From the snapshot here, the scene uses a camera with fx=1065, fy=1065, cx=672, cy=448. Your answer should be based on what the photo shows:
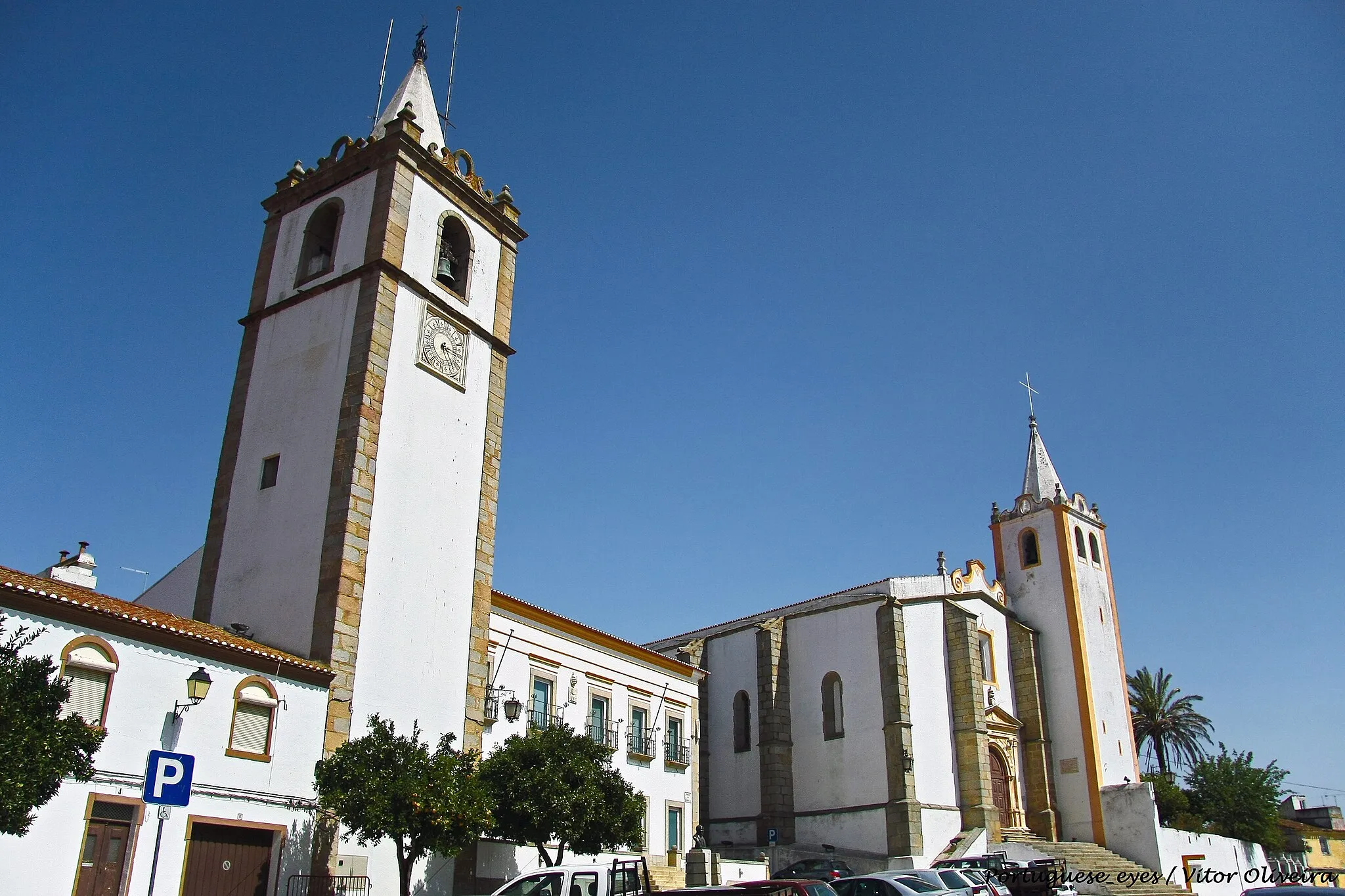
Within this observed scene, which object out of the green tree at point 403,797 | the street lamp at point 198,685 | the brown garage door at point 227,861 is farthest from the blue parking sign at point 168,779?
the brown garage door at point 227,861

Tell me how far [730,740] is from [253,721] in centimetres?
2361

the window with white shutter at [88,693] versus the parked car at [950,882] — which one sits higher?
the window with white shutter at [88,693]

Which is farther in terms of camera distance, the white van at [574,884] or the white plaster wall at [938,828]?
the white plaster wall at [938,828]

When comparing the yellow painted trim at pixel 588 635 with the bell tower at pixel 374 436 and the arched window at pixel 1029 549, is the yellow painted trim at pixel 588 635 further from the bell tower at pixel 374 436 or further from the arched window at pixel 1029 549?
the arched window at pixel 1029 549

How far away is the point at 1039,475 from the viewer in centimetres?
4669

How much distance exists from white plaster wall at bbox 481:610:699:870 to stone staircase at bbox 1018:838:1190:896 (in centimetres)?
1271

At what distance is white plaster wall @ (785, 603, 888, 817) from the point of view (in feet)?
117

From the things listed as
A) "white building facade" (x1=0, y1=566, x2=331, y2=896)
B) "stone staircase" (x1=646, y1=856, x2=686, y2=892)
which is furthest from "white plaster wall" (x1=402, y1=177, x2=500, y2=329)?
"stone staircase" (x1=646, y1=856, x2=686, y2=892)

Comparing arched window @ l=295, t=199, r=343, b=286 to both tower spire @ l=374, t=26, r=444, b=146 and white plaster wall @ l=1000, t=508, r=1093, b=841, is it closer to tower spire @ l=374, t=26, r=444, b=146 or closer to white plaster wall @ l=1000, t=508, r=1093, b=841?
tower spire @ l=374, t=26, r=444, b=146

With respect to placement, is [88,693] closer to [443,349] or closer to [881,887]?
[443,349]

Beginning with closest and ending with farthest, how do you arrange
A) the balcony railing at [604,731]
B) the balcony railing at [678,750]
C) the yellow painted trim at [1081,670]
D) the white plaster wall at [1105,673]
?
the balcony railing at [604,731] → the balcony railing at [678,750] → the yellow painted trim at [1081,670] → the white plaster wall at [1105,673]

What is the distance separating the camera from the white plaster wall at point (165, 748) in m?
15.3

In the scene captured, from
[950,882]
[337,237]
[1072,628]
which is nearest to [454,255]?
[337,237]

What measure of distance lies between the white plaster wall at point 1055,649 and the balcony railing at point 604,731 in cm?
2023
